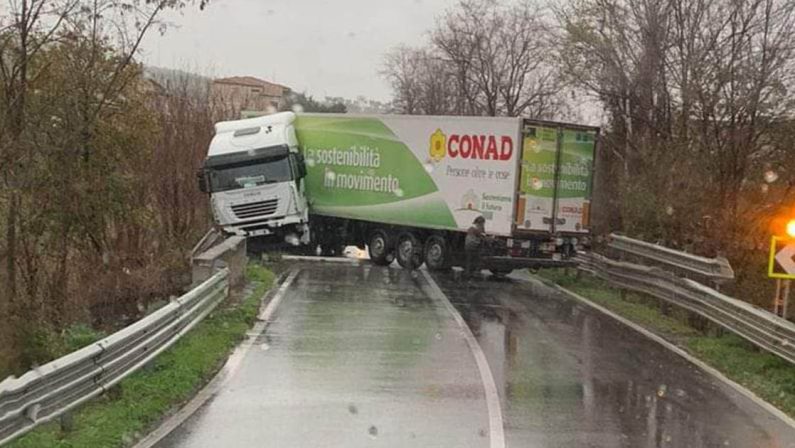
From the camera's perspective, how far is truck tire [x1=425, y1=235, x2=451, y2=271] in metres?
24.6

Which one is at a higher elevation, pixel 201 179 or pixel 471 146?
pixel 471 146

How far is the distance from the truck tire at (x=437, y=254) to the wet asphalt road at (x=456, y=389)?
25.1ft

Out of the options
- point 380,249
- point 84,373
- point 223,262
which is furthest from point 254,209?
point 84,373

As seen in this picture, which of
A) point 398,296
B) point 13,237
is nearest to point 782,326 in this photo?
point 398,296

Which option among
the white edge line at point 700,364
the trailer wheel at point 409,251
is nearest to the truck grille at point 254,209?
the trailer wheel at point 409,251

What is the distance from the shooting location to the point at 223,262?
629 inches

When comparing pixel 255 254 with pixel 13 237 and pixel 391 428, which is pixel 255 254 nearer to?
pixel 13 237

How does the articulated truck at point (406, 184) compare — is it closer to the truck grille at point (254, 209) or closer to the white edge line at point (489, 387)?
the truck grille at point (254, 209)

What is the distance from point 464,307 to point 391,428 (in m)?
8.95

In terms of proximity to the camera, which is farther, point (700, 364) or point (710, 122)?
point (710, 122)

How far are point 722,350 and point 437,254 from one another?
11708 mm

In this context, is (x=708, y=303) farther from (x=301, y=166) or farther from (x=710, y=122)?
(x=301, y=166)

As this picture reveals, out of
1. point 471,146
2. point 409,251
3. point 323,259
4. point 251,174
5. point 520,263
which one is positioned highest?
point 471,146

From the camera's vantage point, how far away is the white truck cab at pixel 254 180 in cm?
2686
